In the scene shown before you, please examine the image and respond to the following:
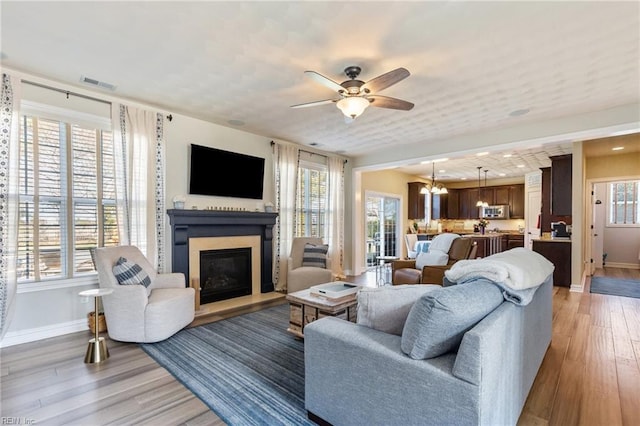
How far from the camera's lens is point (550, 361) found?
276 centimetres

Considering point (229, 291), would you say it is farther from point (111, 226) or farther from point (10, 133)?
point (10, 133)

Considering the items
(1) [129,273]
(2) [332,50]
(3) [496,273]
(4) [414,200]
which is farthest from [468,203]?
(1) [129,273]

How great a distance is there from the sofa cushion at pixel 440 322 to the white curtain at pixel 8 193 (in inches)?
149

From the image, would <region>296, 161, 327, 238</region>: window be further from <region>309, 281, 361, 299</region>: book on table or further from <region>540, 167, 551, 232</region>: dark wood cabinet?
<region>540, 167, 551, 232</region>: dark wood cabinet

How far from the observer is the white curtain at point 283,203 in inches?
217

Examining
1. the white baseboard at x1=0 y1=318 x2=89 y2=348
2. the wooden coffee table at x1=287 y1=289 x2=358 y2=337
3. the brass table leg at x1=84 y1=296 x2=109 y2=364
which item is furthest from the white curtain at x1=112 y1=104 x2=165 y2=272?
the wooden coffee table at x1=287 y1=289 x2=358 y2=337

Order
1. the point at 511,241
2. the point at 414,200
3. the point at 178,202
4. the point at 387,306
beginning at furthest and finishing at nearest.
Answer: the point at 414,200 < the point at 511,241 < the point at 178,202 < the point at 387,306

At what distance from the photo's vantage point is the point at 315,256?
521cm

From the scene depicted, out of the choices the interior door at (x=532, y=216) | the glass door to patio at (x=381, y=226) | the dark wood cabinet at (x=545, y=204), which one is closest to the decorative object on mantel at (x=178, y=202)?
the glass door to patio at (x=381, y=226)

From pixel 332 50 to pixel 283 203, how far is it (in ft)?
10.9

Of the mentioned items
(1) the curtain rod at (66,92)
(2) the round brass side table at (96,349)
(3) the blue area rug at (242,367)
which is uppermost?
(1) the curtain rod at (66,92)

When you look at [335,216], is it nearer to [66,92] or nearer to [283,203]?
[283,203]

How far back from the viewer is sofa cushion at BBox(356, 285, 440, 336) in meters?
1.71

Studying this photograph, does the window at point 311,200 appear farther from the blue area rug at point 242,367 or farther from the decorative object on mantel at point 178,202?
the blue area rug at point 242,367
